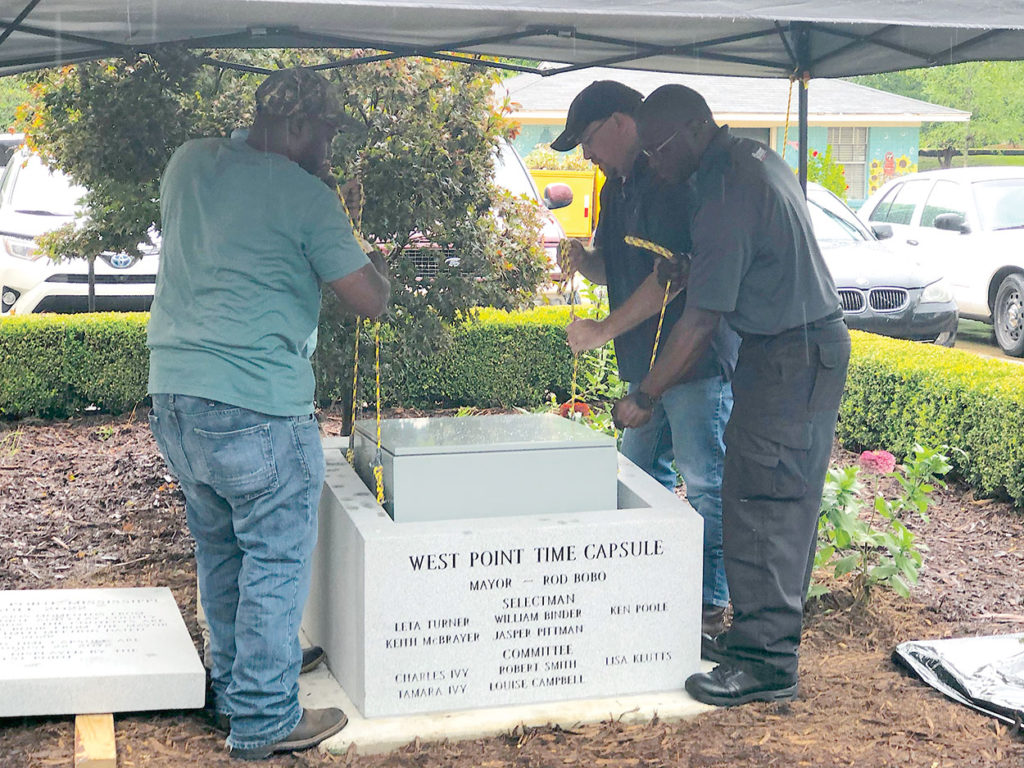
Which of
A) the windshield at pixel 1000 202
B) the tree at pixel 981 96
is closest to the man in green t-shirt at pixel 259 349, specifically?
the windshield at pixel 1000 202

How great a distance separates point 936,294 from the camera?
438 inches

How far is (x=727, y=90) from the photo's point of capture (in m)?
25.0

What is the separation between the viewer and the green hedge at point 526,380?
6.54 m

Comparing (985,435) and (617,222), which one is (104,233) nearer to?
(617,222)

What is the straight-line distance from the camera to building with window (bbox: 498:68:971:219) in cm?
2223

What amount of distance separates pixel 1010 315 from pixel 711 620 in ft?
31.0

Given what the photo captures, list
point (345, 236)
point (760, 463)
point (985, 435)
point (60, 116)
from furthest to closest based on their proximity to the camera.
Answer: point (985, 435) → point (60, 116) → point (760, 463) → point (345, 236)

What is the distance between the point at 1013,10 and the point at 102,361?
21.2 feet

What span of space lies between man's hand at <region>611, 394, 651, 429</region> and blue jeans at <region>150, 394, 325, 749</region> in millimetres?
1041

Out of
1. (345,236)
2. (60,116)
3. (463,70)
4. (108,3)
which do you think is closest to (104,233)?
(60,116)

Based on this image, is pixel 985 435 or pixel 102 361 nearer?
pixel 985 435

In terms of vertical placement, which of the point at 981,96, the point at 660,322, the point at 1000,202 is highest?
the point at 981,96

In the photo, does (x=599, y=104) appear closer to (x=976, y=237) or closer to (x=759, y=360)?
(x=759, y=360)

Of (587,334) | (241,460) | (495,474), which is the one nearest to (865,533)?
(587,334)
